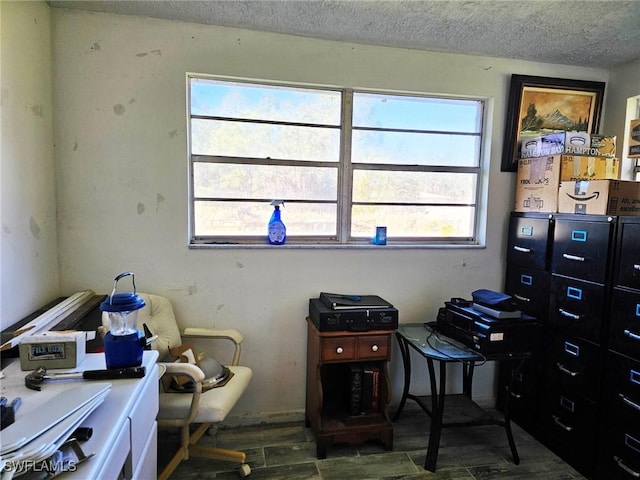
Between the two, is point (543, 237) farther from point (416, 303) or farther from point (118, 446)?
point (118, 446)

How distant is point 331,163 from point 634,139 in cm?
188

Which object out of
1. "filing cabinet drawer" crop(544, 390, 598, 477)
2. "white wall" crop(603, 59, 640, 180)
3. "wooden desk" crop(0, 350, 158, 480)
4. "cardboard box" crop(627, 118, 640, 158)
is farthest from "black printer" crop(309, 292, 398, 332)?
"white wall" crop(603, 59, 640, 180)

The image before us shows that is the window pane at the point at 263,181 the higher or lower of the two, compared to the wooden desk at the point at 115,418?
higher

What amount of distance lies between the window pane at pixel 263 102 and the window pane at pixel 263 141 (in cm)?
6

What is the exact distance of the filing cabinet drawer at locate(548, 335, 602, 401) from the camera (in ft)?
6.89

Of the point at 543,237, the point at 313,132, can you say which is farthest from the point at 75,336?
the point at 543,237

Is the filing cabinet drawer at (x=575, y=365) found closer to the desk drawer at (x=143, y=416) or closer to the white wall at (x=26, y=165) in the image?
the desk drawer at (x=143, y=416)

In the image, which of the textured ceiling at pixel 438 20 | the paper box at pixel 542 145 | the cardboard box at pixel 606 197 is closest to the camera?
the textured ceiling at pixel 438 20

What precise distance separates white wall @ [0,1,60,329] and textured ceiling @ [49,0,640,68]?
37cm

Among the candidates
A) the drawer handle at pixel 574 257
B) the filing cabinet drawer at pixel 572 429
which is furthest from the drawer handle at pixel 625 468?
the drawer handle at pixel 574 257

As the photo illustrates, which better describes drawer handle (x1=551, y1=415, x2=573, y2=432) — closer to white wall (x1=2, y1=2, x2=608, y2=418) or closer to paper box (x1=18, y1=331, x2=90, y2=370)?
white wall (x1=2, y1=2, x2=608, y2=418)

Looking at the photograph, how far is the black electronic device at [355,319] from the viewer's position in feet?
7.30

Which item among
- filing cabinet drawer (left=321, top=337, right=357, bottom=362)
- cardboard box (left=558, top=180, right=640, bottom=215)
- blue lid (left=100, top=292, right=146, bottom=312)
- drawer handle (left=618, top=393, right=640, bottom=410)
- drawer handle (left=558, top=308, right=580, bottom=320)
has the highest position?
cardboard box (left=558, top=180, right=640, bottom=215)

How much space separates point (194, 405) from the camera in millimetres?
1865
